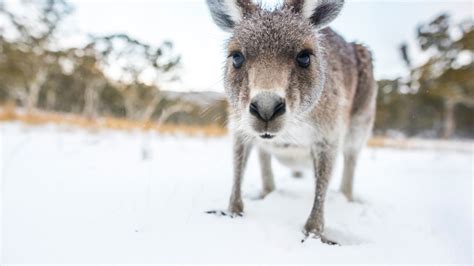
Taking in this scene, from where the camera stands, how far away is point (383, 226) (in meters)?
2.92

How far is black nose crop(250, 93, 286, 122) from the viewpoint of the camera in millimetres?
1860

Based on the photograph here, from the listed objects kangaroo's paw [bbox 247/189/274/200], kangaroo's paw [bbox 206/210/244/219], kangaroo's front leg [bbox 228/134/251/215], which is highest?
kangaroo's front leg [bbox 228/134/251/215]

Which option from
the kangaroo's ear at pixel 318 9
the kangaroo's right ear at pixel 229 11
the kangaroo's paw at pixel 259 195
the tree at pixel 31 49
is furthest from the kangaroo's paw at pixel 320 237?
the tree at pixel 31 49

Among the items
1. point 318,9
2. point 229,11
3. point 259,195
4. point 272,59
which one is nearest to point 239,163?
point 259,195

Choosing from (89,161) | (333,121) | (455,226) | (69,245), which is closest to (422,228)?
(455,226)

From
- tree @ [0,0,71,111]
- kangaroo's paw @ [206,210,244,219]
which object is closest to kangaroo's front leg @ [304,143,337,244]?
kangaroo's paw @ [206,210,244,219]

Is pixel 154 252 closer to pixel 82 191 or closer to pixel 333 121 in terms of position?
pixel 82 191

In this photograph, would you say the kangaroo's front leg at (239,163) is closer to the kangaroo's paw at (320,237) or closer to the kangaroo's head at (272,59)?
the kangaroo's head at (272,59)

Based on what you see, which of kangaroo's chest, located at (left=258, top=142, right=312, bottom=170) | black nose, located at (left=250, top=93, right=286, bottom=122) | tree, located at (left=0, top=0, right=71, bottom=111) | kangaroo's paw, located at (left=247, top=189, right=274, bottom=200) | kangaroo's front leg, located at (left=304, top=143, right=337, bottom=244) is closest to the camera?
black nose, located at (left=250, top=93, right=286, bottom=122)

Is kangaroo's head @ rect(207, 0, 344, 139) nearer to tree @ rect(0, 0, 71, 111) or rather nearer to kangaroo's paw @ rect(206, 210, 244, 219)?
kangaroo's paw @ rect(206, 210, 244, 219)

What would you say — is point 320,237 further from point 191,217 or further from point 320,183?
point 191,217

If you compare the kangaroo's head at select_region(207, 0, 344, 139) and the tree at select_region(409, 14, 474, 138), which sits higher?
the tree at select_region(409, 14, 474, 138)

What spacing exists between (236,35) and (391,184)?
3817 millimetres

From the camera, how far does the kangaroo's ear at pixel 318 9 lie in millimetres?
2568
